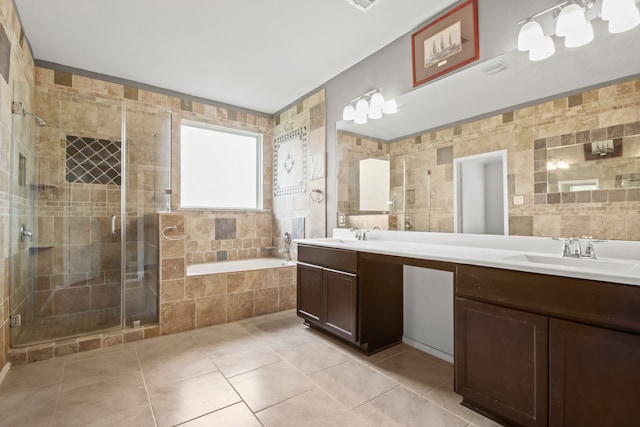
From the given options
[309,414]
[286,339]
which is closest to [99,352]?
[286,339]

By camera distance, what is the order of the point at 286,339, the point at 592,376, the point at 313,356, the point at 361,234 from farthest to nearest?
the point at 361,234
the point at 286,339
the point at 313,356
the point at 592,376

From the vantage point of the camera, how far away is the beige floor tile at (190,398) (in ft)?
5.06

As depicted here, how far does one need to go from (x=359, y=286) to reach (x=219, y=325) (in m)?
1.50

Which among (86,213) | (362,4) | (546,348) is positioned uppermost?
(362,4)

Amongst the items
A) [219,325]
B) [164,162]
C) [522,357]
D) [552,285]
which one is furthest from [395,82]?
[219,325]

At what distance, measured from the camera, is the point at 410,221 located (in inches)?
95.3

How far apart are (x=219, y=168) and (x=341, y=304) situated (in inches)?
102

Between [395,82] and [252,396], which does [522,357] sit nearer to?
[252,396]

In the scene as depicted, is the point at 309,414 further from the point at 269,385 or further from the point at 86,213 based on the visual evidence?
the point at 86,213

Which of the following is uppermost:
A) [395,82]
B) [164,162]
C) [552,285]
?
[395,82]

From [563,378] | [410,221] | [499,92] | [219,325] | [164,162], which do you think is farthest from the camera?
[164,162]

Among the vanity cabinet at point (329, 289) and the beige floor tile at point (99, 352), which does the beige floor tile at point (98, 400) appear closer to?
the beige floor tile at point (99, 352)

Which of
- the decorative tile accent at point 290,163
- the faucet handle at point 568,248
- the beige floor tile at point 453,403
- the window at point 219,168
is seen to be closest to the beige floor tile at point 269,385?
the beige floor tile at point 453,403

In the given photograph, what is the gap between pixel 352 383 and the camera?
6.04ft
